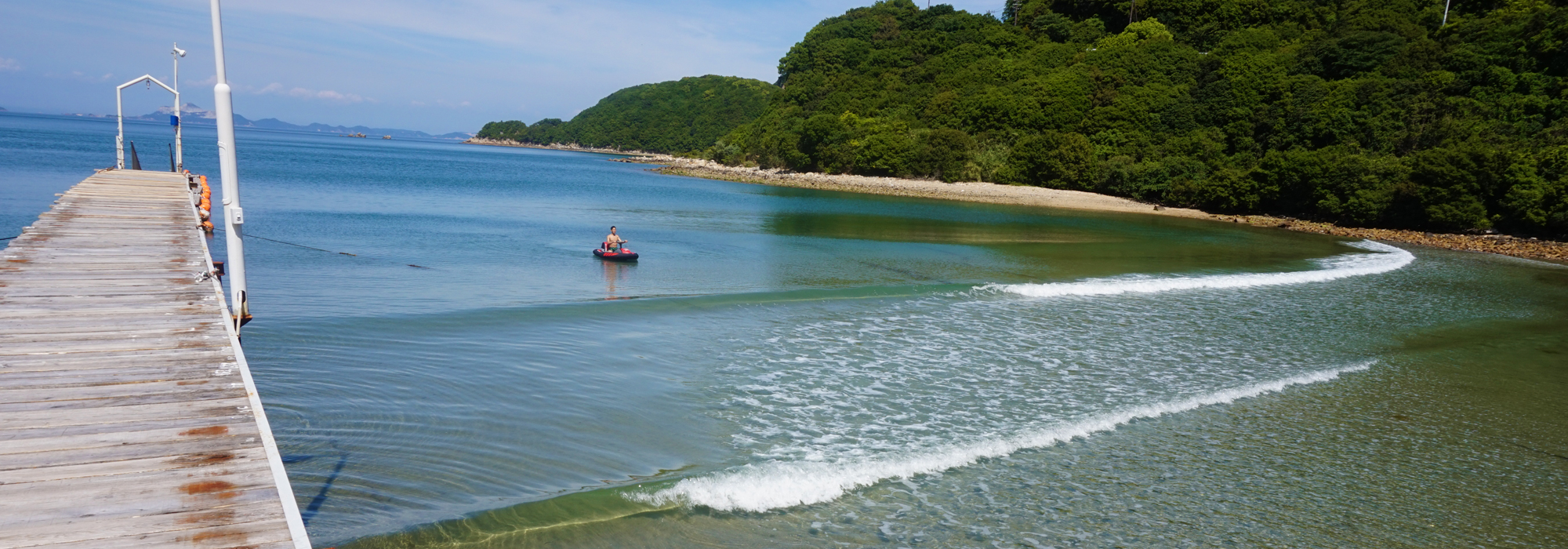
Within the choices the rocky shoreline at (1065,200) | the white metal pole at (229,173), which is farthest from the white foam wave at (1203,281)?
the white metal pole at (229,173)

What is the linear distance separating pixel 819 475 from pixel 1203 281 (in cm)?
1845

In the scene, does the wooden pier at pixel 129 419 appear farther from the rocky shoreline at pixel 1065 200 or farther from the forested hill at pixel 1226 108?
the forested hill at pixel 1226 108

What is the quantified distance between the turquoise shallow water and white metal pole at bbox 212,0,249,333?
1.62 meters

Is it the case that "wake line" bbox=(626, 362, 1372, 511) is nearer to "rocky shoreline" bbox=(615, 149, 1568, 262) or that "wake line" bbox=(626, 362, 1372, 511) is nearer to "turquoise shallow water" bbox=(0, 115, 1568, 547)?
"turquoise shallow water" bbox=(0, 115, 1568, 547)

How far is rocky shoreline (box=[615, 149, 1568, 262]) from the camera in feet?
124

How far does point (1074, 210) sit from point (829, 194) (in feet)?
65.5

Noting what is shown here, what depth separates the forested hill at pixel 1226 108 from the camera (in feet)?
152

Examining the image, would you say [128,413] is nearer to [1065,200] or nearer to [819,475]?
[819,475]

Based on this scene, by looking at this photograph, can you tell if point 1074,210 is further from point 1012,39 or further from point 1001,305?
point 1012,39

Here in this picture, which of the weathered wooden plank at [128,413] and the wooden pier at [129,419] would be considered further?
the weathered wooden plank at [128,413]

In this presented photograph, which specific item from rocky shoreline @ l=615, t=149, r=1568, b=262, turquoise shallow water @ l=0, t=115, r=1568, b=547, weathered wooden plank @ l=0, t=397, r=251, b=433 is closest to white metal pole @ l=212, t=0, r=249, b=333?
turquoise shallow water @ l=0, t=115, r=1568, b=547

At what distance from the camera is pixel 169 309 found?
690cm

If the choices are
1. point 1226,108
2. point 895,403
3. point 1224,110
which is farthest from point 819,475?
point 1226,108

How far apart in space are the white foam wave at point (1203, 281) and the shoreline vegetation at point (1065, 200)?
39.5ft
